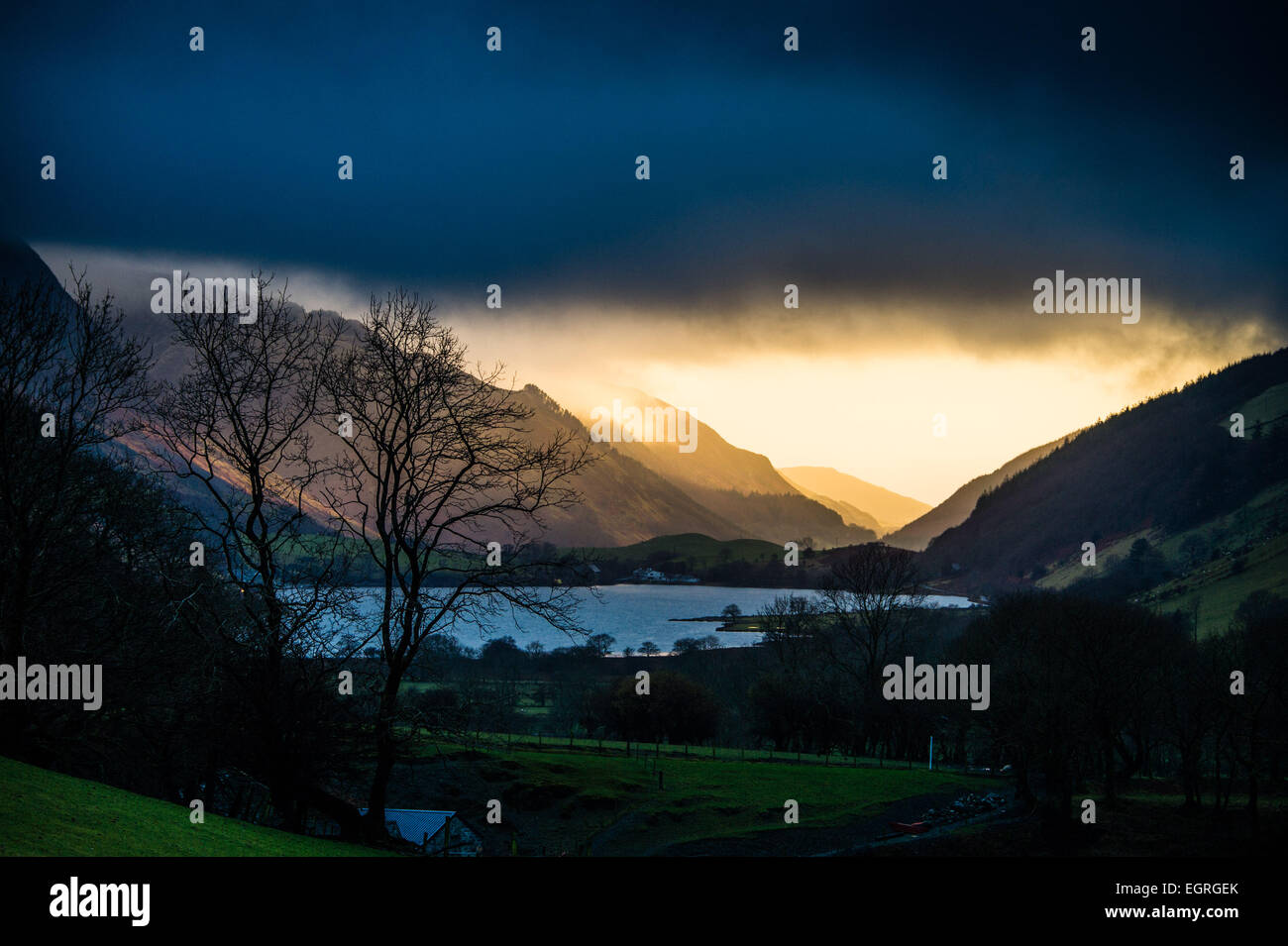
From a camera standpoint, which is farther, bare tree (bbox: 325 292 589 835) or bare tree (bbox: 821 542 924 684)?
bare tree (bbox: 821 542 924 684)

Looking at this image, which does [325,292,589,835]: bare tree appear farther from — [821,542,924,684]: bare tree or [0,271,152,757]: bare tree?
[821,542,924,684]: bare tree

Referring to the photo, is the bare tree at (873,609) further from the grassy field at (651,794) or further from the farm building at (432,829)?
the farm building at (432,829)

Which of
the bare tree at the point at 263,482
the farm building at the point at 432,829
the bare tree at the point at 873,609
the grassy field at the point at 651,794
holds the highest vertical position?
the bare tree at the point at 263,482

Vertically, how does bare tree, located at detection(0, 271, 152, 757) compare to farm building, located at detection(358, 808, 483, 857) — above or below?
above

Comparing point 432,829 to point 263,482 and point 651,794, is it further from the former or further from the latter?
point 263,482

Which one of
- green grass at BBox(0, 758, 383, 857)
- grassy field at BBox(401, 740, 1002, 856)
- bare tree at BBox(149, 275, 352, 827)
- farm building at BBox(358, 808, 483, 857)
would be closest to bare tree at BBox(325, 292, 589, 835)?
bare tree at BBox(149, 275, 352, 827)

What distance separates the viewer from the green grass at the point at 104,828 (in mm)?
14773

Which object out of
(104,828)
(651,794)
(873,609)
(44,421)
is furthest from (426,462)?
(873,609)

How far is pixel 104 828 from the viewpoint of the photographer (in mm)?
16766

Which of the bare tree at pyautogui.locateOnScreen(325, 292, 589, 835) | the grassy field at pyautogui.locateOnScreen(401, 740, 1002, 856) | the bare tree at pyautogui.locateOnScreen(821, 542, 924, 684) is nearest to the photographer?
the bare tree at pyautogui.locateOnScreen(325, 292, 589, 835)

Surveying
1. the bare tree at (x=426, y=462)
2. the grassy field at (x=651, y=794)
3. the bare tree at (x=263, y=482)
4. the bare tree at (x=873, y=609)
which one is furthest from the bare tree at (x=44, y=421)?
the bare tree at (x=873, y=609)

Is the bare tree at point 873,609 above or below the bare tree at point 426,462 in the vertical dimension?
below

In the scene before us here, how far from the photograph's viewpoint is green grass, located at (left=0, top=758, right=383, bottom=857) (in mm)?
14773
